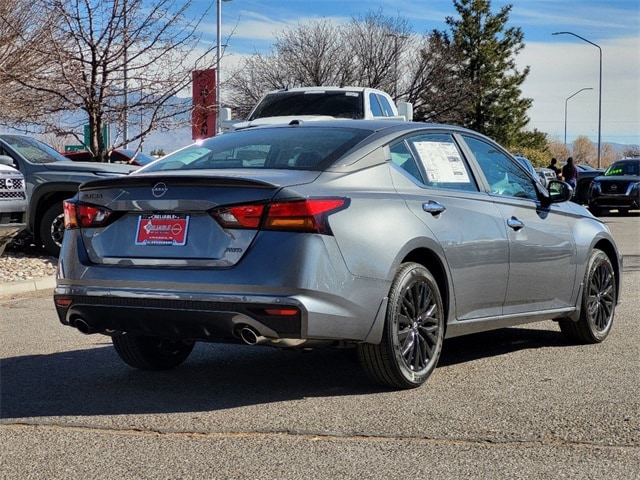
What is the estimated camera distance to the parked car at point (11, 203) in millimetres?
11789

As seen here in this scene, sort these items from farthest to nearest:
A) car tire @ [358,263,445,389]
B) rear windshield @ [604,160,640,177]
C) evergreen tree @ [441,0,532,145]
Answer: evergreen tree @ [441,0,532,145], rear windshield @ [604,160,640,177], car tire @ [358,263,445,389]

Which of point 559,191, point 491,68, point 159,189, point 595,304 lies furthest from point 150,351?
point 491,68

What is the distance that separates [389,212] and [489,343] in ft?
7.82

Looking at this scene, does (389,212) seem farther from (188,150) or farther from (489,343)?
(489,343)

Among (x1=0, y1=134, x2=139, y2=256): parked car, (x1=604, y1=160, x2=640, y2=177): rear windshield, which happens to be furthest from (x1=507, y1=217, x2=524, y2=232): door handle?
(x1=604, y1=160, x2=640, y2=177): rear windshield

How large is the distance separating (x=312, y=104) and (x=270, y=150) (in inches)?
435

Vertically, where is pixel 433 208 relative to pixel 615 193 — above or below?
above

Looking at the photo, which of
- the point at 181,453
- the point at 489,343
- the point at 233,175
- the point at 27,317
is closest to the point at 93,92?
the point at 27,317

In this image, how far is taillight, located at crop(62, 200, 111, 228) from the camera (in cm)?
571

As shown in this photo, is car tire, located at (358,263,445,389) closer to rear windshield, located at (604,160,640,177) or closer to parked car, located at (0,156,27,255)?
parked car, located at (0,156,27,255)

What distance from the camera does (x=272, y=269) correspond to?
520 centimetres

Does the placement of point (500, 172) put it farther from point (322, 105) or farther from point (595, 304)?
point (322, 105)

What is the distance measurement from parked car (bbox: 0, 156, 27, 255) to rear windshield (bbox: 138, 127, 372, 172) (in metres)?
5.86

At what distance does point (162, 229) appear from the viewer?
5.49 m
